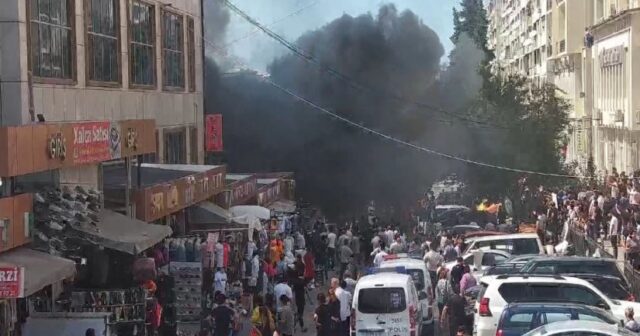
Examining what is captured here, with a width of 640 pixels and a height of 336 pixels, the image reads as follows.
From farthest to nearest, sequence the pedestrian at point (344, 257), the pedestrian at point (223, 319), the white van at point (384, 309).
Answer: the pedestrian at point (344, 257) < the white van at point (384, 309) < the pedestrian at point (223, 319)

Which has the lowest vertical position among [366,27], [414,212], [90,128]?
[414,212]

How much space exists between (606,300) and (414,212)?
31.8 meters

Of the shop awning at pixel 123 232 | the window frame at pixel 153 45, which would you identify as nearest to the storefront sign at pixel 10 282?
the shop awning at pixel 123 232

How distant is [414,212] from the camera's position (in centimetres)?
5016

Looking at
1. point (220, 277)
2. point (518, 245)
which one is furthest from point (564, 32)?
point (220, 277)

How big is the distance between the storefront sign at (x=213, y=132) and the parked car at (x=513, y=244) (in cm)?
1169

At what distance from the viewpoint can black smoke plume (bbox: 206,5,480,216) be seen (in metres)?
52.1

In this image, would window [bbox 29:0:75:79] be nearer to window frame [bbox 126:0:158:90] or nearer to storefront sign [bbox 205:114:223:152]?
window frame [bbox 126:0:158:90]

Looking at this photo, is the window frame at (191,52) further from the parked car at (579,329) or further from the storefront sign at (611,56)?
the parked car at (579,329)

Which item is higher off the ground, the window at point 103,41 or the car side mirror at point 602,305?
the window at point 103,41

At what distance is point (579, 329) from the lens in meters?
13.8

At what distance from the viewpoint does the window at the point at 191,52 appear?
3584 centimetres

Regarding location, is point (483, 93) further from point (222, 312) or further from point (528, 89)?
point (222, 312)

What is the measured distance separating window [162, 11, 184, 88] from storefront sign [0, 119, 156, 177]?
32.1ft
